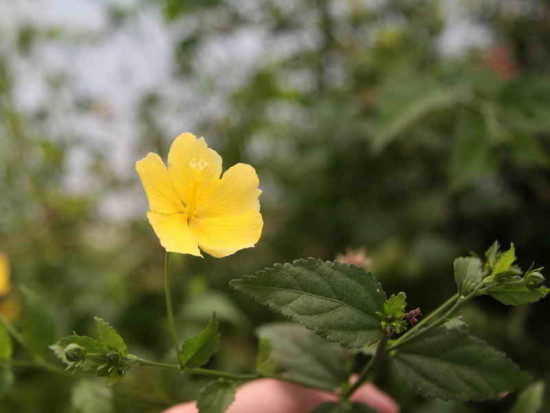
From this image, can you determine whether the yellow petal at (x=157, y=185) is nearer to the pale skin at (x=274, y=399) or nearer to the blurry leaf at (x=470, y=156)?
the pale skin at (x=274, y=399)

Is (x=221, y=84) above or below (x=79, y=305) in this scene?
above

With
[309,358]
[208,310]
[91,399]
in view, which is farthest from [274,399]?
[208,310]

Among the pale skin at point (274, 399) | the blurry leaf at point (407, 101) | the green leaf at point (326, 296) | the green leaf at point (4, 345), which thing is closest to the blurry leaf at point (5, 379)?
the green leaf at point (4, 345)

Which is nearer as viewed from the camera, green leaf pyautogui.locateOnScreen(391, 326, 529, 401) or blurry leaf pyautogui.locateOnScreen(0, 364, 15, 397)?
green leaf pyautogui.locateOnScreen(391, 326, 529, 401)

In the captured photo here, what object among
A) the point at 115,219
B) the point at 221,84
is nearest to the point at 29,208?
the point at 115,219

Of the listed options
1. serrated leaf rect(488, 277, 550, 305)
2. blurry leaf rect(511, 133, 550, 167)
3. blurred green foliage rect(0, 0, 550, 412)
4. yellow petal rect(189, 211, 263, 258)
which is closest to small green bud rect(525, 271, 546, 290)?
serrated leaf rect(488, 277, 550, 305)

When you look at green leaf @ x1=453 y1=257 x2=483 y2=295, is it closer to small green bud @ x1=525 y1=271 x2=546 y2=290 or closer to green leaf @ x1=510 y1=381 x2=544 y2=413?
small green bud @ x1=525 y1=271 x2=546 y2=290

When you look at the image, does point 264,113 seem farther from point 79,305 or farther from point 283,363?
point 283,363
